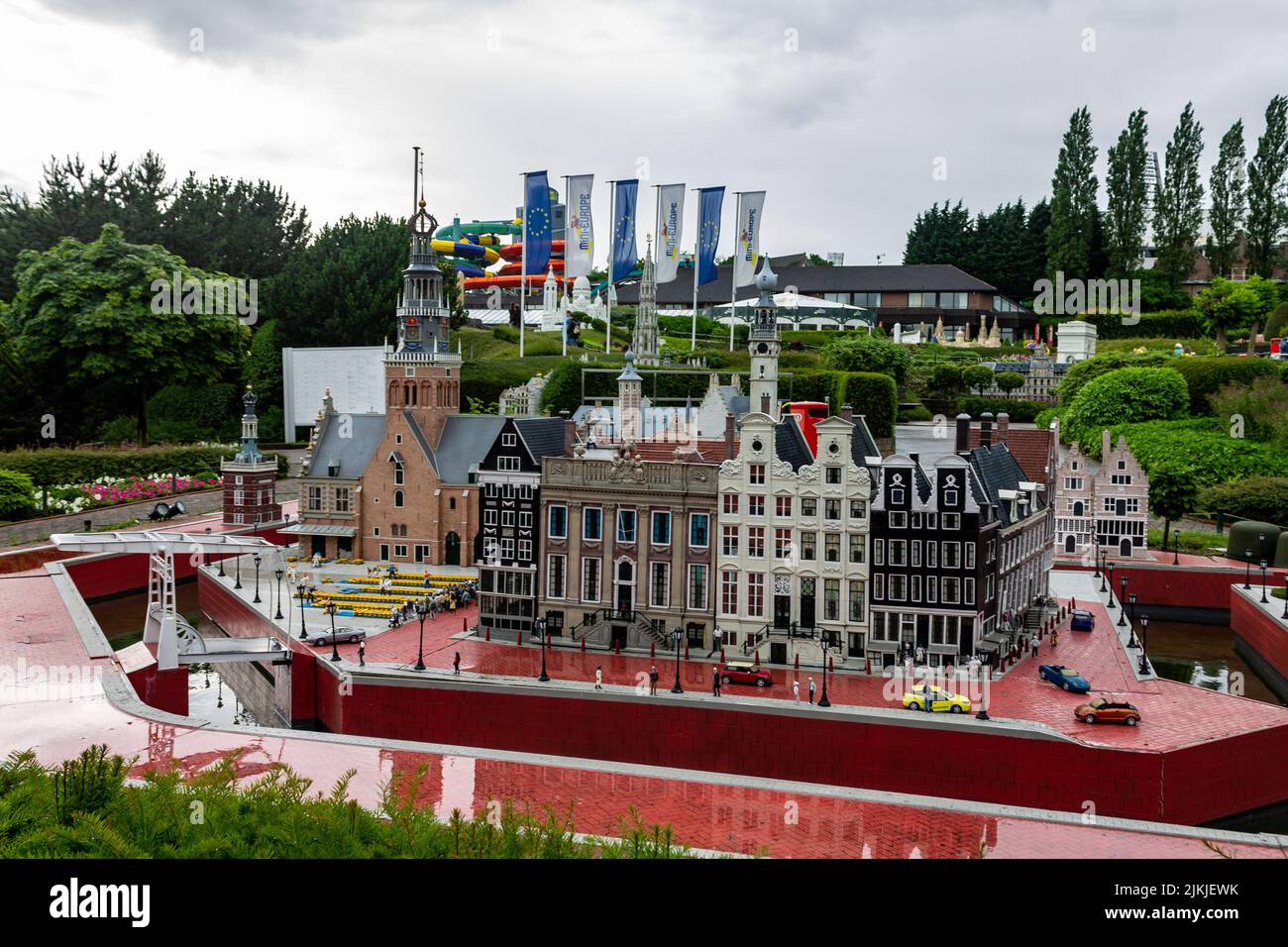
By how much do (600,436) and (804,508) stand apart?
21.1m

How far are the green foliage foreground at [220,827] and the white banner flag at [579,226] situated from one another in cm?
6755

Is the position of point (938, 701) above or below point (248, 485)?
below

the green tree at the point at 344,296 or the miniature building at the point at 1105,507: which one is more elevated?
the green tree at the point at 344,296

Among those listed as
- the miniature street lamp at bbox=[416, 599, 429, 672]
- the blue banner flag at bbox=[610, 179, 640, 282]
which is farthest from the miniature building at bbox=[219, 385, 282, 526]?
the blue banner flag at bbox=[610, 179, 640, 282]

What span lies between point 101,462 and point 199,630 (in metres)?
24.0

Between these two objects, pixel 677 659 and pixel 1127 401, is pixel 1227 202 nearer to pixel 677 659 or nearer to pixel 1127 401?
pixel 1127 401

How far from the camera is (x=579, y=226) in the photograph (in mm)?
83188

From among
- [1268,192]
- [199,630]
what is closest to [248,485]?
[199,630]

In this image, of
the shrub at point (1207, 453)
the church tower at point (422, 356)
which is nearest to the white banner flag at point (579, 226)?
the church tower at point (422, 356)

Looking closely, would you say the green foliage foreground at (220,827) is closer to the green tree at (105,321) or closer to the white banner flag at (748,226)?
the green tree at (105,321)

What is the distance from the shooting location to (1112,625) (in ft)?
179

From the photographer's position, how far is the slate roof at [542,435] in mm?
52906

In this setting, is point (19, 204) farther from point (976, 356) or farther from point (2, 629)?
point (976, 356)
